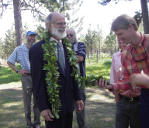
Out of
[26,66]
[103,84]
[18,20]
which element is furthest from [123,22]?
[18,20]

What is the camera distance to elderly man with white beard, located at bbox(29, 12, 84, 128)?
98.4 inches

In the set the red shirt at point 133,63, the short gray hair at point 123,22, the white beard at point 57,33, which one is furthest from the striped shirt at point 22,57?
the short gray hair at point 123,22

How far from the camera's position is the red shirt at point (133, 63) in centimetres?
185

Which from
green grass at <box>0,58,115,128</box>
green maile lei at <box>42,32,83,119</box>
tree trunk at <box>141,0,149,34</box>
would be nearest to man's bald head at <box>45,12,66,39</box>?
green maile lei at <box>42,32,83,119</box>

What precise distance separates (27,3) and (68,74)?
31.1 ft

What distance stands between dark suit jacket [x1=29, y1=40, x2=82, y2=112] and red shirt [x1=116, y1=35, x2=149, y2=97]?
0.65m

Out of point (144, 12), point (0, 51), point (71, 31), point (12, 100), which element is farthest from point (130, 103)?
point (0, 51)

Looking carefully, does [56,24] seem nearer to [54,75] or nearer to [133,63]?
[54,75]

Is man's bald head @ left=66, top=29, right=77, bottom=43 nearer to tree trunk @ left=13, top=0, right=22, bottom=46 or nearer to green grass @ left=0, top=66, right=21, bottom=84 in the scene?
tree trunk @ left=13, top=0, right=22, bottom=46

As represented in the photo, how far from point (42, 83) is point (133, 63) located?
3.59ft

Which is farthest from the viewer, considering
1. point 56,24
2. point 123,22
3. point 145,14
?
point 145,14

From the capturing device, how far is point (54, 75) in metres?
2.54

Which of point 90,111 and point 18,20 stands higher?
point 18,20

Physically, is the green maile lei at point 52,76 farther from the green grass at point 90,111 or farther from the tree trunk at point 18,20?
the tree trunk at point 18,20
